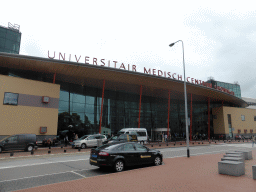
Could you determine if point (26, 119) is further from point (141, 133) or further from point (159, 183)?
point (159, 183)

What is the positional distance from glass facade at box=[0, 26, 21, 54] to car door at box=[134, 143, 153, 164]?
46.1m

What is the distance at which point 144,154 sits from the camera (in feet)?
33.4

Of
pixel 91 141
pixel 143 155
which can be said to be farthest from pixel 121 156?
pixel 91 141

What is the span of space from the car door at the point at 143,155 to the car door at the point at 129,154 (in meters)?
0.26

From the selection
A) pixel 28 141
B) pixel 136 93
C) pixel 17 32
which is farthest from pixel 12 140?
pixel 17 32

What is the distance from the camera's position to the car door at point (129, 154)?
9438 mm

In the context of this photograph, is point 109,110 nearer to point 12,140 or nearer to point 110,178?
point 12,140

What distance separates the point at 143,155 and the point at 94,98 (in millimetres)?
23732

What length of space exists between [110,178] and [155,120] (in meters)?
33.3

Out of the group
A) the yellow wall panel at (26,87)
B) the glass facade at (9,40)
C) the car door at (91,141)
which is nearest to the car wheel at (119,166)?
the car door at (91,141)

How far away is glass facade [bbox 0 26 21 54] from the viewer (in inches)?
1700

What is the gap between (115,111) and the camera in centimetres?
3488

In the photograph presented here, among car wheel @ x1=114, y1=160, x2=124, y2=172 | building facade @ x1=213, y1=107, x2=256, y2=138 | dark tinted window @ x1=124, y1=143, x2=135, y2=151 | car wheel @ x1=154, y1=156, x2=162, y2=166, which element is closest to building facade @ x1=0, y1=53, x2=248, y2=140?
building facade @ x1=213, y1=107, x2=256, y2=138

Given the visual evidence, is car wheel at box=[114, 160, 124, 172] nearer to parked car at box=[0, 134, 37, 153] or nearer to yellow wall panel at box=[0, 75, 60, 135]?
parked car at box=[0, 134, 37, 153]
